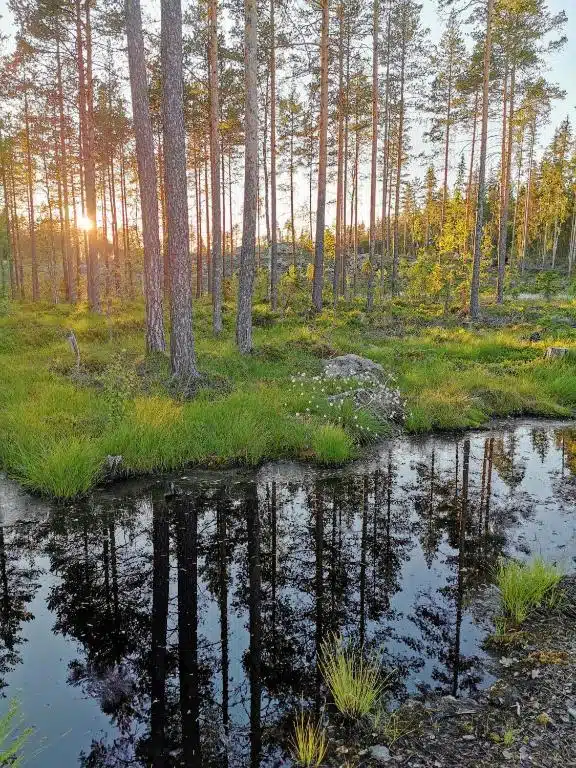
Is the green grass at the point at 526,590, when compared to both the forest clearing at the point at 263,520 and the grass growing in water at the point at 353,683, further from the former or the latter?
the grass growing in water at the point at 353,683

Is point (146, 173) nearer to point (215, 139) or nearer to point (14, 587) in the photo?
point (215, 139)

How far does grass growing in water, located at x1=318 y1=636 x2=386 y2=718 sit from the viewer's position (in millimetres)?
3289

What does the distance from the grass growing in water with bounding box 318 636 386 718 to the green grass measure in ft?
4.74

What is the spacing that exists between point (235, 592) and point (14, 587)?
216 cm

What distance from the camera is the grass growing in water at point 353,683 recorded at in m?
3.29

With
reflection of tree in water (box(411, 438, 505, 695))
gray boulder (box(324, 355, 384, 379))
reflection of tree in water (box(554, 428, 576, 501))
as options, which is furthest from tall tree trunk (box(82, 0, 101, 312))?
reflection of tree in water (box(554, 428, 576, 501))

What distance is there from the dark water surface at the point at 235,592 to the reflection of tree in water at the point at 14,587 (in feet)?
0.07

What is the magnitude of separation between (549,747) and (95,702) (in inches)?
117

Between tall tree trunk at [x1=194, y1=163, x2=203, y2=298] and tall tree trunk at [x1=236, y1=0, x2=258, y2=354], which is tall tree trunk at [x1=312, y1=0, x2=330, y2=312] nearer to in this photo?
tall tree trunk at [x1=236, y1=0, x2=258, y2=354]

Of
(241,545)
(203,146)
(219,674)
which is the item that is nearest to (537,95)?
(203,146)

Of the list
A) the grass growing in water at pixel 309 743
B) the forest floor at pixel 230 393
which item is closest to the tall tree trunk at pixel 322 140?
the forest floor at pixel 230 393

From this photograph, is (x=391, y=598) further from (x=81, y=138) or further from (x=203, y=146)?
(x=203, y=146)

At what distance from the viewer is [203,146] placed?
85.7 ft

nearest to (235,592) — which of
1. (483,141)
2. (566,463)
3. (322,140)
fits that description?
(566,463)
